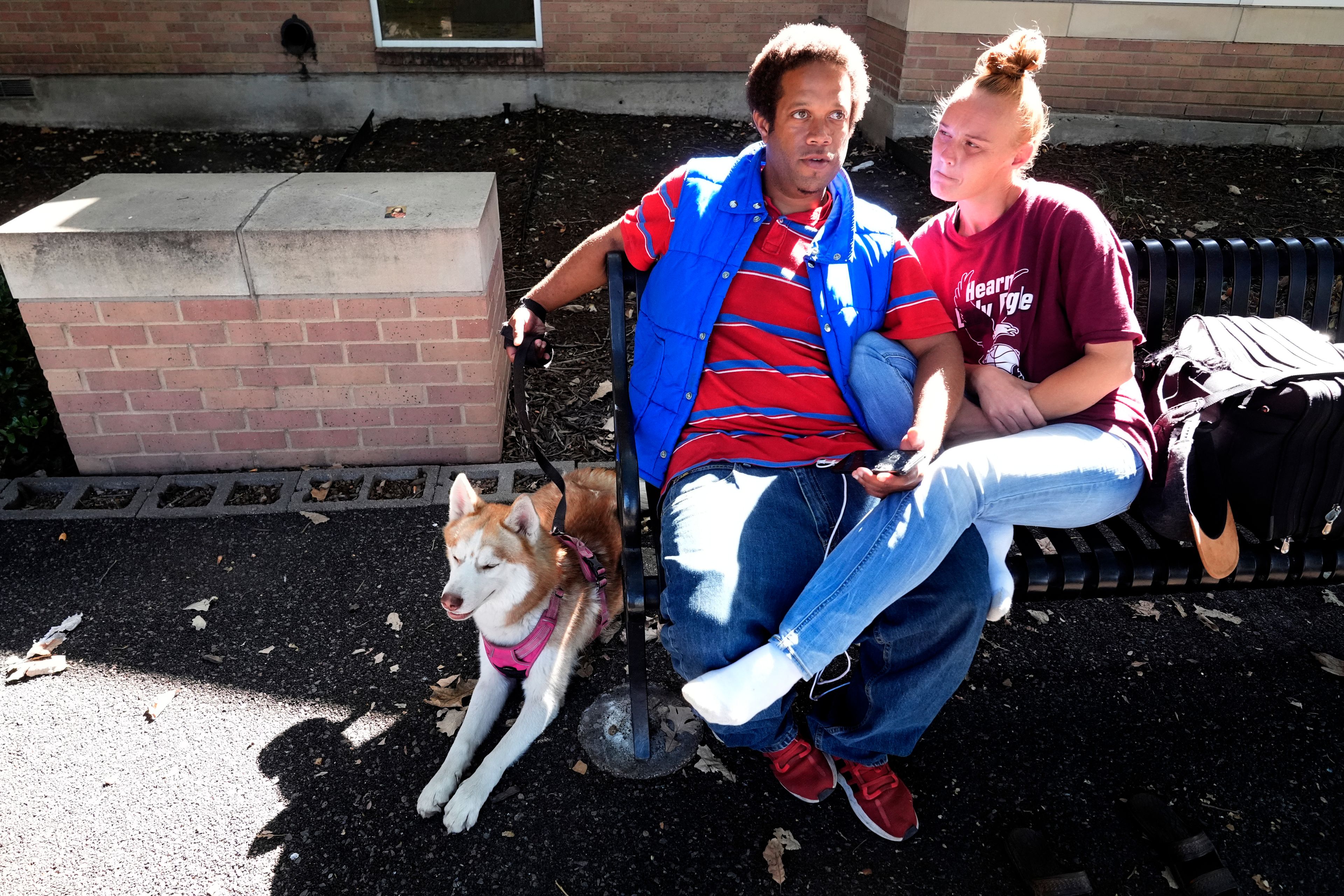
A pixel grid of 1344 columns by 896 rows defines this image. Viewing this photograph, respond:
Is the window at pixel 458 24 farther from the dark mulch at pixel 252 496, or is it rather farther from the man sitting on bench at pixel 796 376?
the man sitting on bench at pixel 796 376

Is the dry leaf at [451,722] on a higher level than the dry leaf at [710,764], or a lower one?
higher

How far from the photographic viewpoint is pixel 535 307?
9.22ft

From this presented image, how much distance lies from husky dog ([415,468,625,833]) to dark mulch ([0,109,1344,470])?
5.07ft

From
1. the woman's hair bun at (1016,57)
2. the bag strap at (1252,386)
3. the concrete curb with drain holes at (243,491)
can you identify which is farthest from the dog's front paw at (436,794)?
the woman's hair bun at (1016,57)

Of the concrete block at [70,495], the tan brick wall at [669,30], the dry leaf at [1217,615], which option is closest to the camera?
the dry leaf at [1217,615]

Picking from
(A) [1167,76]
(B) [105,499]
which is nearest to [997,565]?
(B) [105,499]

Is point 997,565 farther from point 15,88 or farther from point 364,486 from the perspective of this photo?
point 15,88

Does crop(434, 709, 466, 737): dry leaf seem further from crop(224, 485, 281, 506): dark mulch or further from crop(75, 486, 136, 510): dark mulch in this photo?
crop(75, 486, 136, 510): dark mulch

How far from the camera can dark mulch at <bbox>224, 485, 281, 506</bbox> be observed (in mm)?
3910

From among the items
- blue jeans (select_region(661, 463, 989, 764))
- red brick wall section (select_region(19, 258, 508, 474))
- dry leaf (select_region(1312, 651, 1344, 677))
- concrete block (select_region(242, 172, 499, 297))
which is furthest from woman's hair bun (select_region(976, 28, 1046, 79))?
dry leaf (select_region(1312, 651, 1344, 677))

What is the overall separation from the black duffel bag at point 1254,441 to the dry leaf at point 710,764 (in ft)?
4.96

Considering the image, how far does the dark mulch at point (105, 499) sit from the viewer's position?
388 cm

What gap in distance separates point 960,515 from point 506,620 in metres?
1.42

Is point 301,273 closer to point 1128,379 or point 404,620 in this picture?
point 404,620
